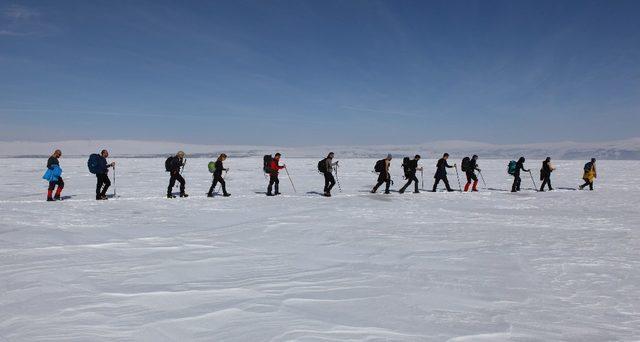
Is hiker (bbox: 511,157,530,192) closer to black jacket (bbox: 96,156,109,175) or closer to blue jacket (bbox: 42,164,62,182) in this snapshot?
black jacket (bbox: 96,156,109,175)

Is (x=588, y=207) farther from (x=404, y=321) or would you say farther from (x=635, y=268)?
(x=404, y=321)

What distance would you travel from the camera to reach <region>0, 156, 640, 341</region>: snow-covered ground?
3.73 m

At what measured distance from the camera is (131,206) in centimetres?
1244

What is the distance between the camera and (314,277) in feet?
17.7

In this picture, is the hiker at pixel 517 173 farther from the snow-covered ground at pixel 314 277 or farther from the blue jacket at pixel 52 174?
the blue jacket at pixel 52 174

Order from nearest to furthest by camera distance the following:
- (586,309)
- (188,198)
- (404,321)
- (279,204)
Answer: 1. (404,321)
2. (586,309)
3. (279,204)
4. (188,198)

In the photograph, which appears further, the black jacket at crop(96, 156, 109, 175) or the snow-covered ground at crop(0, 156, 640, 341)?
the black jacket at crop(96, 156, 109, 175)

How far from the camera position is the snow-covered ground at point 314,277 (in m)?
3.73

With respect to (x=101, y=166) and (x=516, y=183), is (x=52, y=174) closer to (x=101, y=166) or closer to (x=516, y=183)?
(x=101, y=166)

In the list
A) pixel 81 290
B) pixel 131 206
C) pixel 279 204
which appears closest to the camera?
pixel 81 290

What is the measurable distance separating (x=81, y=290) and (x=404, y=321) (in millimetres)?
3680

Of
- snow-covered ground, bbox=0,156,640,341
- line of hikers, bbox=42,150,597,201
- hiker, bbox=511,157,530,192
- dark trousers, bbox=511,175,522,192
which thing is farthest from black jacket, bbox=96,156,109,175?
dark trousers, bbox=511,175,522,192

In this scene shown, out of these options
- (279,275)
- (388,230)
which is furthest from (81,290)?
(388,230)

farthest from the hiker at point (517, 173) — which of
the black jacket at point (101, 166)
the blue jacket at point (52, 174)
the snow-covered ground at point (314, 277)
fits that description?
the blue jacket at point (52, 174)
